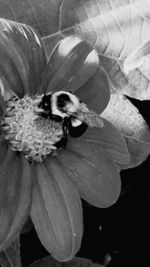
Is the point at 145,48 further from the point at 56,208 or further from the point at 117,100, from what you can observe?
the point at 56,208

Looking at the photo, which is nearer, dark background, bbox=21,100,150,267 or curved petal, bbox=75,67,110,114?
curved petal, bbox=75,67,110,114

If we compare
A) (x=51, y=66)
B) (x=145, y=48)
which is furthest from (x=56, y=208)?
(x=145, y=48)

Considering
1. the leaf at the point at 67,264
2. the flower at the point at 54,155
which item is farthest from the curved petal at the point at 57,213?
the leaf at the point at 67,264

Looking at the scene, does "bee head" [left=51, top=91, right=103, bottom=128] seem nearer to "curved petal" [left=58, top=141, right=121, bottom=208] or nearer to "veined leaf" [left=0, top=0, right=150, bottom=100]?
"curved petal" [left=58, top=141, right=121, bottom=208]

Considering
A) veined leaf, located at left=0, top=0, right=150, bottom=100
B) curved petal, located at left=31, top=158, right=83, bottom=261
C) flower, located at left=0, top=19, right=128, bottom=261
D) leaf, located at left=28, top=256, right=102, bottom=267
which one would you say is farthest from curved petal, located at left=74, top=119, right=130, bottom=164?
leaf, located at left=28, top=256, right=102, bottom=267

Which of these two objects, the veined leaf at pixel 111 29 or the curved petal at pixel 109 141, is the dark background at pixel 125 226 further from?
the curved petal at pixel 109 141

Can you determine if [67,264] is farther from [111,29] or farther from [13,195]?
[111,29]
